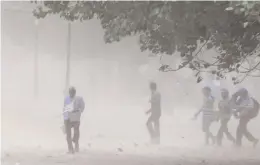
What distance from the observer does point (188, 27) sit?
4582mm

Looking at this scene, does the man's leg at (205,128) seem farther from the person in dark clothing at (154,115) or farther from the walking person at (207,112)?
the person in dark clothing at (154,115)

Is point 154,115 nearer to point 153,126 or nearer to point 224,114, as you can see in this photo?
point 153,126

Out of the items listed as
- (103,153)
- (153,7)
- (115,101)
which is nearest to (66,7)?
(153,7)

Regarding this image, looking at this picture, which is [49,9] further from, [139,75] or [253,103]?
[253,103]

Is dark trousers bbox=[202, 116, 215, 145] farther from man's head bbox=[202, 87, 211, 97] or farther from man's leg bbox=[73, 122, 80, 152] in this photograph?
man's leg bbox=[73, 122, 80, 152]

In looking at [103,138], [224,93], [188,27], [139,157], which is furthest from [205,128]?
[188,27]

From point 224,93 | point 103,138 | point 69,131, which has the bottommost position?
point 103,138

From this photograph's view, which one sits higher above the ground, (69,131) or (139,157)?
(69,131)

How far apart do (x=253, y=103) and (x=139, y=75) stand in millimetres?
1662

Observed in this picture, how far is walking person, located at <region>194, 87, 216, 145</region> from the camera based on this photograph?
21.0 ft

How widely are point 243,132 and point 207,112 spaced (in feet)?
2.14

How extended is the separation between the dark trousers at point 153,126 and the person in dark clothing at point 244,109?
108 cm

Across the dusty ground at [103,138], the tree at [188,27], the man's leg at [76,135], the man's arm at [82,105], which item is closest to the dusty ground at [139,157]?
the dusty ground at [103,138]

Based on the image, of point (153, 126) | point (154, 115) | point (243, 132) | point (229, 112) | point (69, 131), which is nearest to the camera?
point (69, 131)
